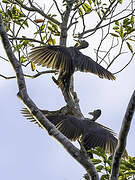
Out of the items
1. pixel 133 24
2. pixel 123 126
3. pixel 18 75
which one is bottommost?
pixel 123 126

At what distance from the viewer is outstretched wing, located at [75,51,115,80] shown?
568cm

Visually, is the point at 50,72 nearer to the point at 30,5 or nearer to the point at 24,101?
the point at 30,5

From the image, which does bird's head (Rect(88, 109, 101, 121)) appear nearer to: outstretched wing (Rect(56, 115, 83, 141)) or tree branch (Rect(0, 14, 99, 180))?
outstretched wing (Rect(56, 115, 83, 141))

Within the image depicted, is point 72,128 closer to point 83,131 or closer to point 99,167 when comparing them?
point 83,131

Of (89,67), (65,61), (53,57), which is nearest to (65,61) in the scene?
(65,61)

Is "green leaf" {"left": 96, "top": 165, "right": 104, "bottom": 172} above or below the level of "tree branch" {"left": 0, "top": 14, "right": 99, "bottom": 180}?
below

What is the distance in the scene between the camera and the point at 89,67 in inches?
226

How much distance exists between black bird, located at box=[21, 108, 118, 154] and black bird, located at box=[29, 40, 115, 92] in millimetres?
408

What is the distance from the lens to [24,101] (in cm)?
377

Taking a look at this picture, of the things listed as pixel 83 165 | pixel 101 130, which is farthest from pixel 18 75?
pixel 101 130

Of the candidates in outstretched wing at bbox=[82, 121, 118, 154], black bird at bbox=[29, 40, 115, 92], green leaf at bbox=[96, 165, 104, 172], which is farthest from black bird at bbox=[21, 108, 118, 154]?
green leaf at bbox=[96, 165, 104, 172]

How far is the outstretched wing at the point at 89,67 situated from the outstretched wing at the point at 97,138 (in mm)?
700

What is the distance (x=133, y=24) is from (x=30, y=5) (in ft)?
5.54

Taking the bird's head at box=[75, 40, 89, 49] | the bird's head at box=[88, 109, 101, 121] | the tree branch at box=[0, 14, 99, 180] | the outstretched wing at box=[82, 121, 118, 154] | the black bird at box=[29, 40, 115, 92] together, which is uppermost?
the bird's head at box=[75, 40, 89, 49]
